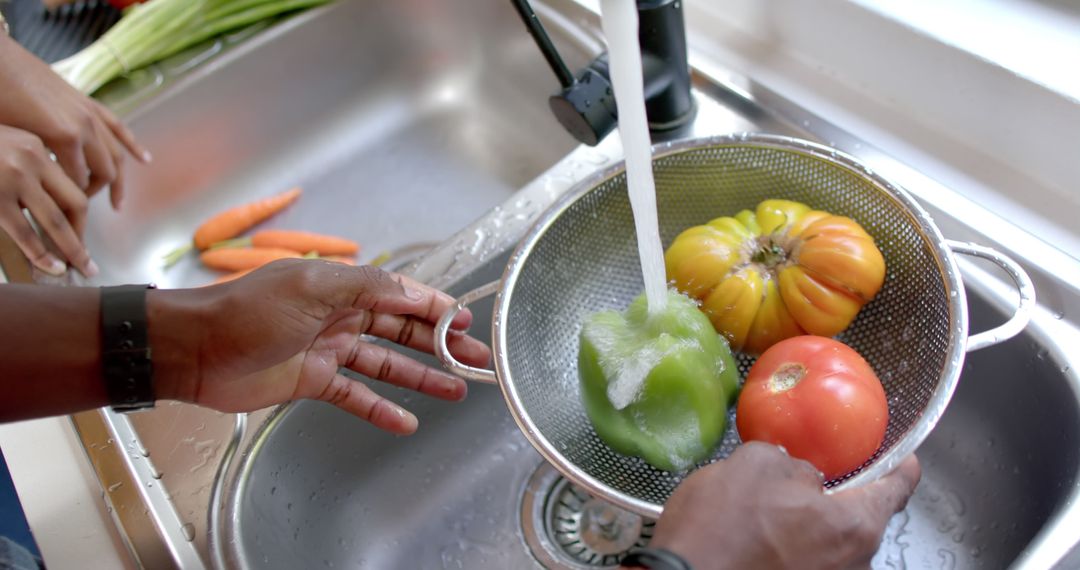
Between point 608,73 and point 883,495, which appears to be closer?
point 883,495

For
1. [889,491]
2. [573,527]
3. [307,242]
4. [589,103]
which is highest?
[589,103]

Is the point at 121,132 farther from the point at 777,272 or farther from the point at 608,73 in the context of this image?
the point at 777,272

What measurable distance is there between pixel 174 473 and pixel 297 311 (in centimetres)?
23

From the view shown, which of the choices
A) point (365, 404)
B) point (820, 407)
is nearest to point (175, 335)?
point (365, 404)

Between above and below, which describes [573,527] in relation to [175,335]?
below

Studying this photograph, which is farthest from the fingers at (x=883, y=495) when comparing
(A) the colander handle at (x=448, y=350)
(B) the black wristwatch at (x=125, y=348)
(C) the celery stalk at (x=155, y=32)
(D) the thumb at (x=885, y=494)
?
(C) the celery stalk at (x=155, y=32)

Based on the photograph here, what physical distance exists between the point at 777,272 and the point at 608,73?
0.27 m

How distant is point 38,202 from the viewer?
2.98 ft

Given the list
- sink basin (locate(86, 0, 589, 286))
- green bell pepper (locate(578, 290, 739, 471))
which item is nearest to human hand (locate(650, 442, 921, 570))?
green bell pepper (locate(578, 290, 739, 471))

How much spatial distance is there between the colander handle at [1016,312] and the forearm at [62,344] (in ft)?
1.87

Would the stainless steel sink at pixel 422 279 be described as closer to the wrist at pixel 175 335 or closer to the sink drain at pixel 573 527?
the sink drain at pixel 573 527

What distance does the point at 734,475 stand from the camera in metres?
0.55

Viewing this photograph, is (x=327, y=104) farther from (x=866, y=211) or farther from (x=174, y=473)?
(x=866, y=211)

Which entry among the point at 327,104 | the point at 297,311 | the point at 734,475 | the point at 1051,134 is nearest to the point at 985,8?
the point at 1051,134
